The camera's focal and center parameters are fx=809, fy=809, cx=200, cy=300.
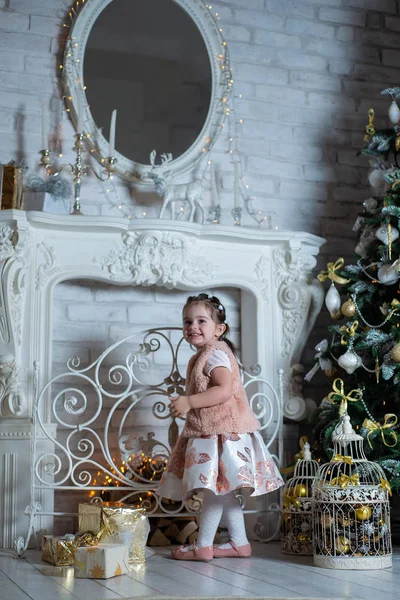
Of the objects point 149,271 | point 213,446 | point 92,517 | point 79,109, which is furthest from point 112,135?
point 92,517

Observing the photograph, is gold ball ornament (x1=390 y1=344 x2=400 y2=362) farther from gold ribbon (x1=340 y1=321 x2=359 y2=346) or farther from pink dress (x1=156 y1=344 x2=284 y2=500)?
pink dress (x1=156 y1=344 x2=284 y2=500)

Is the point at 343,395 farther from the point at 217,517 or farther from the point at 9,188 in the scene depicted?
the point at 9,188

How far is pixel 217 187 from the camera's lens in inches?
156

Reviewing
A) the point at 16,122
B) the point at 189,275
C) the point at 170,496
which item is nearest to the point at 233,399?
the point at 170,496

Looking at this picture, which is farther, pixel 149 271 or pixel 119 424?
pixel 119 424

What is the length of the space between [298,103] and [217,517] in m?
2.27

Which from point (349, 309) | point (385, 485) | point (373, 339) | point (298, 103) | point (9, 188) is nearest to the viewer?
point (385, 485)

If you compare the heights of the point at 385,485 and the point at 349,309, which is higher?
the point at 349,309

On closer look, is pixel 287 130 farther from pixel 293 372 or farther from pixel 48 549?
pixel 48 549

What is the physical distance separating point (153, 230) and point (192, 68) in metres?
0.97

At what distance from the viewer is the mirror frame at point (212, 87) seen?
3717mm

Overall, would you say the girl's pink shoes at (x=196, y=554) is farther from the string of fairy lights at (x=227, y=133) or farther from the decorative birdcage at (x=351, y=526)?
the string of fairy lights at (x=227, y=133)

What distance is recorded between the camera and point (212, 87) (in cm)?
397

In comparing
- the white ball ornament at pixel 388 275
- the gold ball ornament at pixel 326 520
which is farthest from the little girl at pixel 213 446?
the white ball ornament at pixel 388 275
